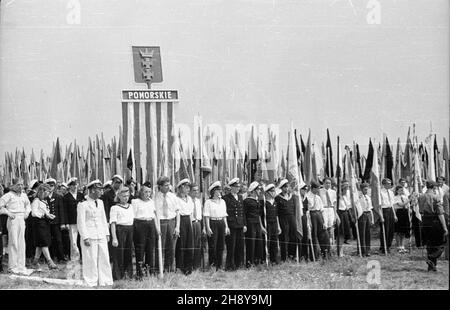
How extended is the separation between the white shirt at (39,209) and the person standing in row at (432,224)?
5267 mm

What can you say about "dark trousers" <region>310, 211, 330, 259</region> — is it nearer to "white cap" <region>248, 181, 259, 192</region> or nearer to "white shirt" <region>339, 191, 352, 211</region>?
"white shirt" <region>339, 191, 352, 211</region>

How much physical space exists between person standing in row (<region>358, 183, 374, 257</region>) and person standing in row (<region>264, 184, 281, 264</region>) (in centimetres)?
118

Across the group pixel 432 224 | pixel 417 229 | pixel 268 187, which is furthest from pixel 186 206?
pixel 432 224

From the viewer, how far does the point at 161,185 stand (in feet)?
31.9

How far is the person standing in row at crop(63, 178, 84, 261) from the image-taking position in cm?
971

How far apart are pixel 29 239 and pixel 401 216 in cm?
522

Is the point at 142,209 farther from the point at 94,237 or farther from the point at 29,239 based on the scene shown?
the point at 29,239

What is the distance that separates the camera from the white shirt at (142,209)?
954 cm

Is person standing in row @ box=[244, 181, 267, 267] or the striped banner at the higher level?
the striped banner

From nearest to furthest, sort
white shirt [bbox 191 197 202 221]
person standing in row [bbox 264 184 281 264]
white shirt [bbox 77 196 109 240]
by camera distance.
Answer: white shirt [bbox 77 196 109 240] → white shirt [bbox 191 197 202 221] → person standing in row [bbox 264 184 281 264]

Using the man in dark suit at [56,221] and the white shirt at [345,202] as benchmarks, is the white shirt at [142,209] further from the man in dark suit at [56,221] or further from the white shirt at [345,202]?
the white shirt at [345,202]

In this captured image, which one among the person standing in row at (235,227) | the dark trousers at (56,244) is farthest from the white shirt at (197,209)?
the dark trousers at (56,244)

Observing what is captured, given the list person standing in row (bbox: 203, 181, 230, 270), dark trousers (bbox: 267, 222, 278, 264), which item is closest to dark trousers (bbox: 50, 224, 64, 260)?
person standing in row (bbox: 203, 181, 230, 270)

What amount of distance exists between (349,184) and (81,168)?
3813 mm
